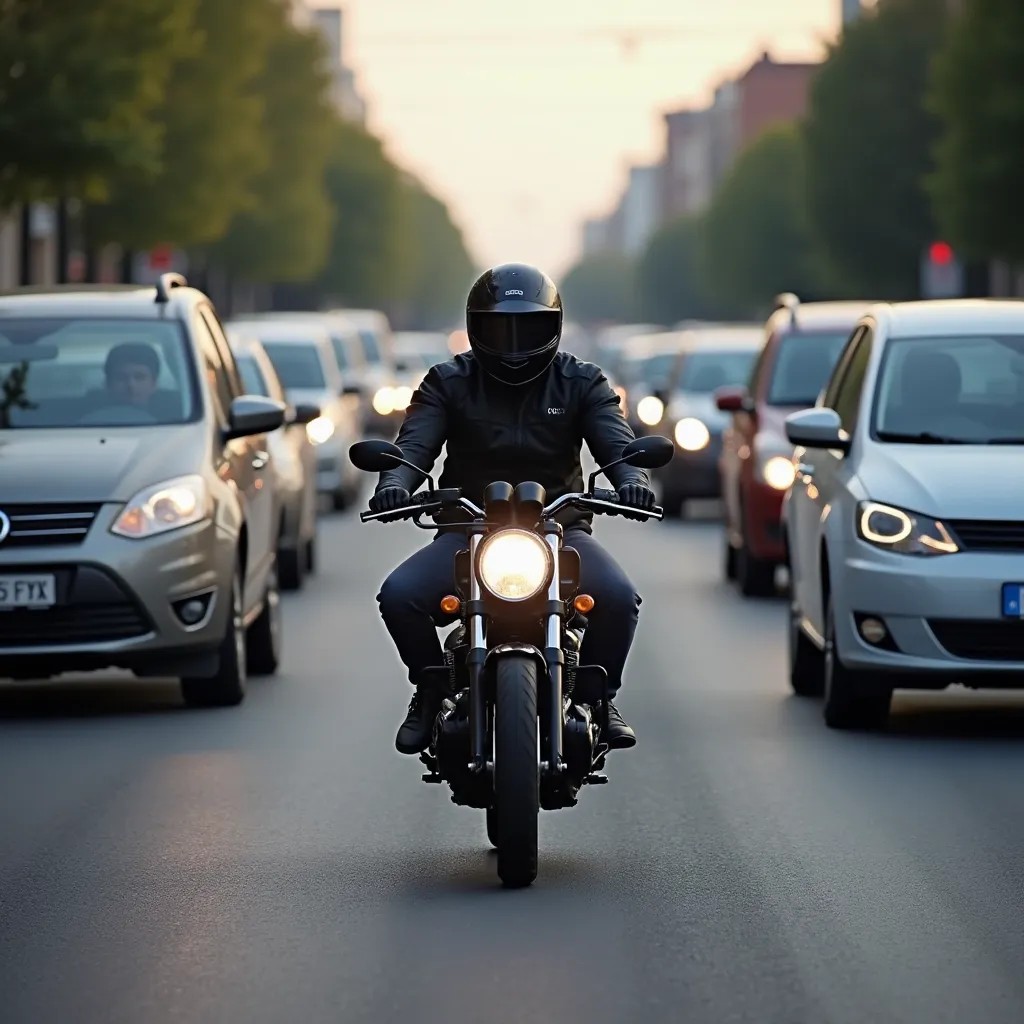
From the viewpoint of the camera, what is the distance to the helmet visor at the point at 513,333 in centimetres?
832

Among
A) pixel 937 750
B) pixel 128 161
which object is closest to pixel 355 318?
pixel 128 161

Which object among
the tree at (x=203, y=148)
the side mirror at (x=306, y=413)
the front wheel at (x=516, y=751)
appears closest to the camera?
the front wheel at (x=516, y=751)

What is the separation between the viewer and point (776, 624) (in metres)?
16.8

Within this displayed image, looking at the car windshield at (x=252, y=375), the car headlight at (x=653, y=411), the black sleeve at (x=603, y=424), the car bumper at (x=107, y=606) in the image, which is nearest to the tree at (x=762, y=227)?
the car headlight at (x=653, y=411)

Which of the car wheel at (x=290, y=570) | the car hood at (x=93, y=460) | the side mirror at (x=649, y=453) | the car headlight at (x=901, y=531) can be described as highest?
the side mirror at (x=649, y=453)

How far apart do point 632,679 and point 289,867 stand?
5581 millimetres

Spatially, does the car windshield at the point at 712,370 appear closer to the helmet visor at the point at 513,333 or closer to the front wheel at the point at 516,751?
the helmet visor at the point at 513,333

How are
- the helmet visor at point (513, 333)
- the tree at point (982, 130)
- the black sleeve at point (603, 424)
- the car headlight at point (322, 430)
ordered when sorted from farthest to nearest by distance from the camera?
the tree at point (982, 130) → the car headlight at point (322, 430) → the black sleeve at point (603, 424) → the helmet visor at point (513, 333)

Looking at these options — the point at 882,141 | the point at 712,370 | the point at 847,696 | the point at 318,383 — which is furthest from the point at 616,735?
the point at 882,141

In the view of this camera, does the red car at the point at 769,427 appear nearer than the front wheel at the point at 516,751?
No

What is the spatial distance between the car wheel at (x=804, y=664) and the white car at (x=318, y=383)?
1294 centimetres

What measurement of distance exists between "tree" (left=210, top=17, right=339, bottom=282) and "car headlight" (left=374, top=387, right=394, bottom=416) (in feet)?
126

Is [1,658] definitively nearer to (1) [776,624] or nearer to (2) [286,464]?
(1) [776,624]

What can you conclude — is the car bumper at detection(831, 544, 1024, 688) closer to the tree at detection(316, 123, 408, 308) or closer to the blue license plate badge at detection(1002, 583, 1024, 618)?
the blue license plate badge at detection(1002, 583, 1024, 618)
